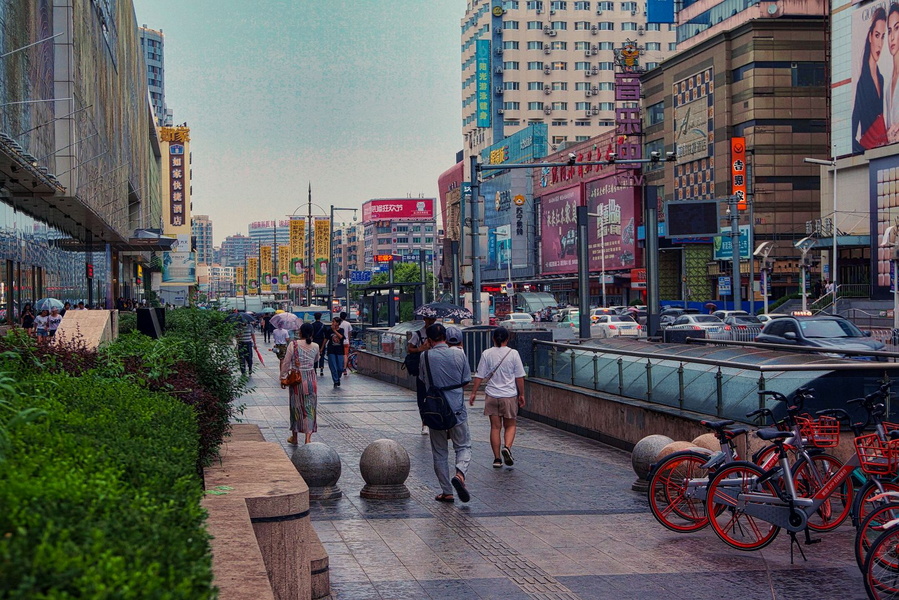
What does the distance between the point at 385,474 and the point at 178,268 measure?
3607 inches

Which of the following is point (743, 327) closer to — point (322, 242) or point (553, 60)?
point (322, 242)

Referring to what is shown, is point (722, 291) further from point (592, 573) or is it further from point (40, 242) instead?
point (592, 573)

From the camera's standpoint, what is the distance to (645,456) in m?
12.0

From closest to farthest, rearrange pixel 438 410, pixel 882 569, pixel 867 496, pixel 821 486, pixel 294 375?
pixel 882 569, pixel 867 496, pixel 821 486, pixel 438 410, pixel 294 375

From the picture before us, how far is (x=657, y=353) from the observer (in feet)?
Result: 52.7

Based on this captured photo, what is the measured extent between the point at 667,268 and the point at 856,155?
89.8ft

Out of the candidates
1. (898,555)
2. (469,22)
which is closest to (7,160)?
(898,555)

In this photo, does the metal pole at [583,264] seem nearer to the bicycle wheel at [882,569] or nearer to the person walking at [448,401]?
the person walking at [448,401]

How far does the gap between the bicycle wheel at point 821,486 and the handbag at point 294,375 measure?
326 inches

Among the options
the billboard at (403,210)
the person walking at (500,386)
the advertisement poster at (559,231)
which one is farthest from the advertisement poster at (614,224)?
the person walking at (500,386)

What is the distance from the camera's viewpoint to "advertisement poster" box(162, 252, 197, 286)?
98.7m

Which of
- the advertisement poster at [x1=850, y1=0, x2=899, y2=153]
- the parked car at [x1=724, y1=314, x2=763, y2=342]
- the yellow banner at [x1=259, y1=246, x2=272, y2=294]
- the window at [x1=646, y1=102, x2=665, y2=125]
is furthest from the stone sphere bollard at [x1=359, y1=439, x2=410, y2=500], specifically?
the yellow banner at [x1=259, y1=246, x2=272, y2=294]

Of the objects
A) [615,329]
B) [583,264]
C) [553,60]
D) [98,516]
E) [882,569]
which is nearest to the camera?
[98,516]

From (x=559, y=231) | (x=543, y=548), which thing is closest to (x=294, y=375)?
(x=543, y=548)
